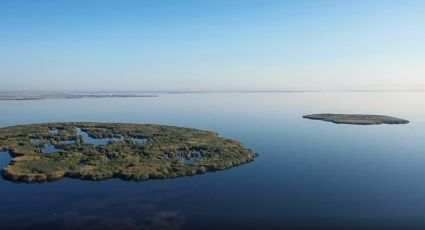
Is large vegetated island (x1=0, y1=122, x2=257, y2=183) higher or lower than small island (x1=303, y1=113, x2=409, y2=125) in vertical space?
lower

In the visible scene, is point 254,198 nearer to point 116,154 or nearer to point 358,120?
point 116,154

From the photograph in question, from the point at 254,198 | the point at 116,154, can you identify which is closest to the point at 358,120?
the point at 116,154

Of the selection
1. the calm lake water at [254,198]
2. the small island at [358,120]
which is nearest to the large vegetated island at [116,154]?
the calm lake water at [254,198]

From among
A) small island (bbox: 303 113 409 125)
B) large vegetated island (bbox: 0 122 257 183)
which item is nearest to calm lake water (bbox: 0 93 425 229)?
large vegetated island (bbox: 0 122 257 183)

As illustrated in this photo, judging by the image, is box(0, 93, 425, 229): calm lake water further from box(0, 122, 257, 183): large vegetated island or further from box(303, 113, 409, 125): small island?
box(303, 113, 409, 125): small island

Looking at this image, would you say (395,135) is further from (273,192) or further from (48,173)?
(48,173)

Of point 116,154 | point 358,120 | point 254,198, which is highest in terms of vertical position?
point 358,120

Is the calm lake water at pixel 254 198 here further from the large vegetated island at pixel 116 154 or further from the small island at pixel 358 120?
the small island at pixel 358 120

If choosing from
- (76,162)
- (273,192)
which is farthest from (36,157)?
(273,192)

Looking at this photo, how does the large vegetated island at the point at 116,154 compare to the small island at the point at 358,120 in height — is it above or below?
below
